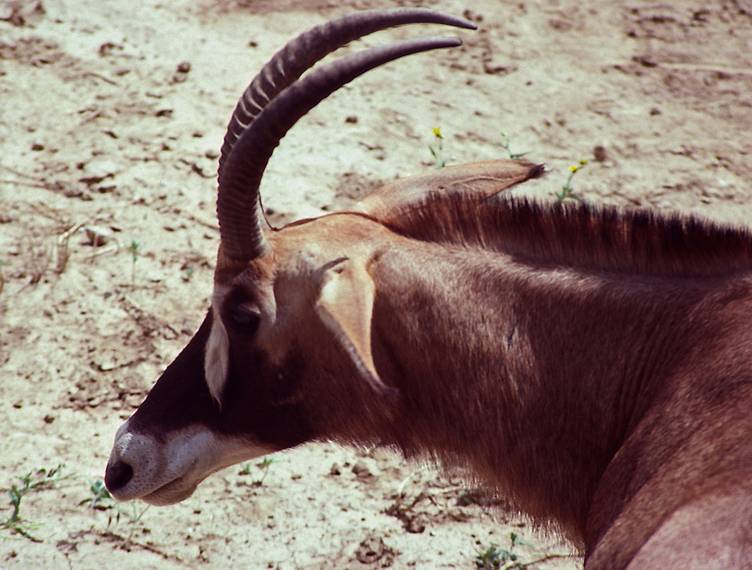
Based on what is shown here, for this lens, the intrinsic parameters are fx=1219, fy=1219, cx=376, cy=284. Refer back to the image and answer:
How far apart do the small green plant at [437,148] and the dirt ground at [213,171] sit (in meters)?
0.07

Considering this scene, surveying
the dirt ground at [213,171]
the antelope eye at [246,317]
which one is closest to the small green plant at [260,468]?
the dirt ground at [213,171]

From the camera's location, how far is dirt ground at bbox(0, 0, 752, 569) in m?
5.95

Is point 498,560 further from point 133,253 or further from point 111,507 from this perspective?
point 133,253

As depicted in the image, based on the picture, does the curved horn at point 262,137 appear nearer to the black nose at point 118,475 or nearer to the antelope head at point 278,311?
the antelope head at point 278,311

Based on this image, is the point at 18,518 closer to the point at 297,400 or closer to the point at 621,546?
the point at 297,400

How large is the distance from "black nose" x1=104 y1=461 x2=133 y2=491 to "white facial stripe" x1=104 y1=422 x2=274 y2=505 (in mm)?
17

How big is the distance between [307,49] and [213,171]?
3395 mm

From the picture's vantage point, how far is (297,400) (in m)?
4.69

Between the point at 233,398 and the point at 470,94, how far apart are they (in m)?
4.56

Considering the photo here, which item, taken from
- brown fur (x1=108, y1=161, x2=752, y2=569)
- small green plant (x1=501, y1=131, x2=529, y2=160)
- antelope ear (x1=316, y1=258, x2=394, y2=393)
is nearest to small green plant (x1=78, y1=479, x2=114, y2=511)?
brown fur (x1=108, y1=161, x2=752, y2=569)

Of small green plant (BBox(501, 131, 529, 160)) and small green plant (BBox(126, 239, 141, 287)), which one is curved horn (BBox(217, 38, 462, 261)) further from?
small green plant (BBox(501, 131, 529, 160))

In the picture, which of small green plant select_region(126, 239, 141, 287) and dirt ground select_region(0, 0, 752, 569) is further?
small green plant select_region(126, 239, 141, 287)

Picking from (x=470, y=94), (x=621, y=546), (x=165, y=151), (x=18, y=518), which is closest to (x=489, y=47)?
(x=470, y=94)

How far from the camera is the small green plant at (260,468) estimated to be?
6.19 metres
